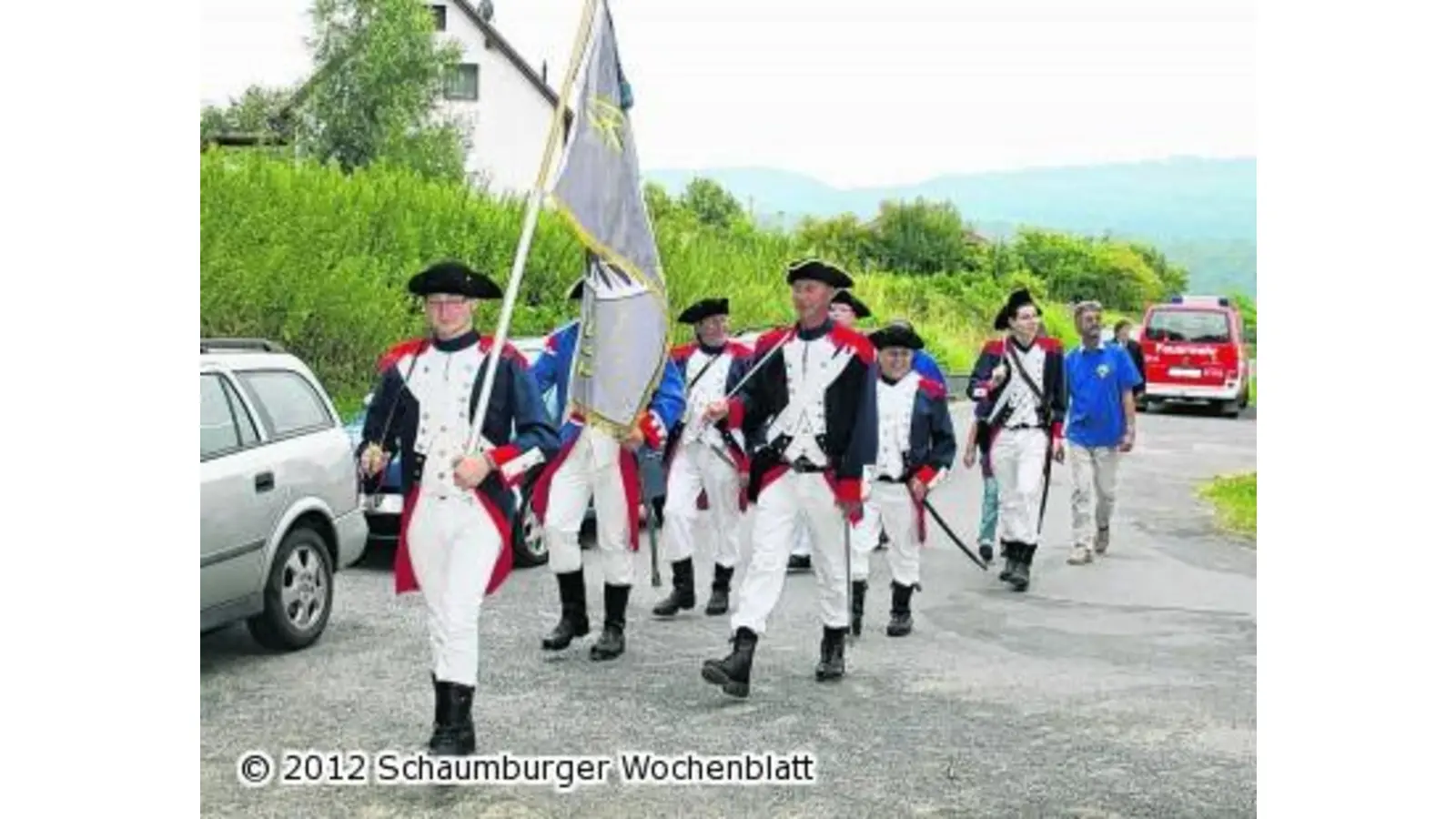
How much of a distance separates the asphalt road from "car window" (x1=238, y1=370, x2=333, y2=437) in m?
1.00

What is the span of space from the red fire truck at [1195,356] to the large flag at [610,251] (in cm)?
1248

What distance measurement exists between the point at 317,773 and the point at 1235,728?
3479mm

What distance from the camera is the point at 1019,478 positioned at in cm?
959

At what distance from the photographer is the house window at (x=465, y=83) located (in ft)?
33.7

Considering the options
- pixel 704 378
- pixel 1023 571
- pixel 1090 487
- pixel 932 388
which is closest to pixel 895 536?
pixel 932 388

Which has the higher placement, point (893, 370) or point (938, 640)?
point (893, 370)

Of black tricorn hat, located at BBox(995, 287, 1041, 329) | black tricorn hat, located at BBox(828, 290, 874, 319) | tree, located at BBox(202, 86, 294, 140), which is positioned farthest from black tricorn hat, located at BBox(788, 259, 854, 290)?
Result: black tricorn hat, located at BBox(995, 287, 1041, 329)

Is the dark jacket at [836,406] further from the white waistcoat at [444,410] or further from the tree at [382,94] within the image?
the tree at [382,94]

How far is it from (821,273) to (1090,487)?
4.21 m

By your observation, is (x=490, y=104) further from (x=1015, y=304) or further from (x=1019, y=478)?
(x=1019, y=478)

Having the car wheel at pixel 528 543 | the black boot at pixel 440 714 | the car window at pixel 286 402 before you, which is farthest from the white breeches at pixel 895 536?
the black boot at pixel 440 714

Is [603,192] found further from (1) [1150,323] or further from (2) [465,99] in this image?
(1) [1150,323]

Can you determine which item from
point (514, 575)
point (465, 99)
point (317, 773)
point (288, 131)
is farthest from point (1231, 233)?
point (465, 99)

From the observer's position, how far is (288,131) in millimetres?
9117
